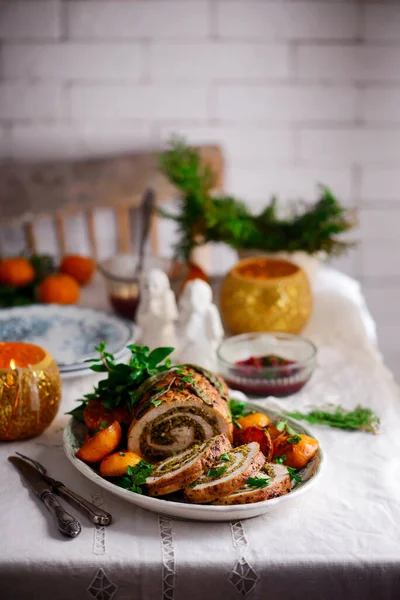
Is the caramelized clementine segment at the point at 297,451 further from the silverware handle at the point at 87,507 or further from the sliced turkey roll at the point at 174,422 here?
the silverware handle at the point at 87,507

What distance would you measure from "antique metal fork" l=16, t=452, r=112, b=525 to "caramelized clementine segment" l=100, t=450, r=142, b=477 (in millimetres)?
42

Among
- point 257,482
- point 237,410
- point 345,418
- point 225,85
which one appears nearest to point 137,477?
point 257,482

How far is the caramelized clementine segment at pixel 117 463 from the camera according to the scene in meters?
0.97

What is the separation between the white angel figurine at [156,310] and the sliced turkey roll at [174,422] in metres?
0.42

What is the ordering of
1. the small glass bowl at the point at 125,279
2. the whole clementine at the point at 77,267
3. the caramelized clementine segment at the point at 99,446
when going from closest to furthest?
1. the caramelized clementine segment at the point at 99,446
2. the small glass bowl at the point at 125,279
3. the whole clementine at the point at 77,267

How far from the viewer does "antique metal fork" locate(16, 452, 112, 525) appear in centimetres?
94

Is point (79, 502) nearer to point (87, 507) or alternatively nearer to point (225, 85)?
point (87, 507)

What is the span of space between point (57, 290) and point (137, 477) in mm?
840

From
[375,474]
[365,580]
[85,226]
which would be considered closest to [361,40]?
[85,226]

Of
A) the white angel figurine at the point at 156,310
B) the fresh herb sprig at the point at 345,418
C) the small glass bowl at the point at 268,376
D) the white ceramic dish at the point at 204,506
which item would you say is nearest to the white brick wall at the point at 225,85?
the white angel figurine at the point at 156,310

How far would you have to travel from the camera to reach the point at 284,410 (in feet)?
4.15

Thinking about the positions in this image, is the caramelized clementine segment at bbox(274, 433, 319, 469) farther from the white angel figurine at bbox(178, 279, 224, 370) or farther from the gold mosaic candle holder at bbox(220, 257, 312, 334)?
the gold mosaic candle holder at bbox(220, 257, 312, 334)

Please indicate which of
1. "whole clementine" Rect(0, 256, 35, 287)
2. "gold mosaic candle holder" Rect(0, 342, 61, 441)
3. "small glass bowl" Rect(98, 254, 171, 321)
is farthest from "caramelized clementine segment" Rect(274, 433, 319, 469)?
"whole clementine" Rect(0, 256, 35, 287)

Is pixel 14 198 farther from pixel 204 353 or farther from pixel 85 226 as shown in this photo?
pixel 204 353
